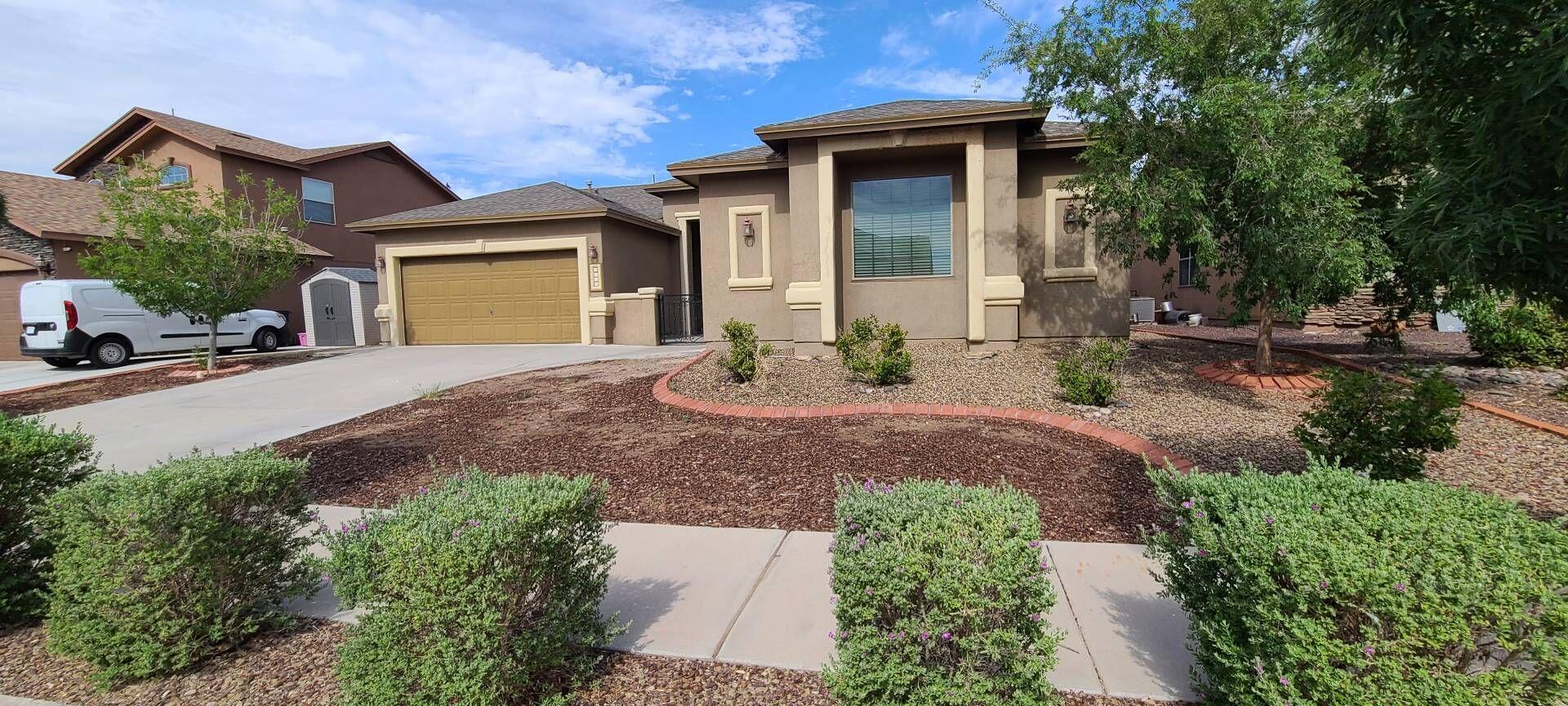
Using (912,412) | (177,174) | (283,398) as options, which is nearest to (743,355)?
(912,412)

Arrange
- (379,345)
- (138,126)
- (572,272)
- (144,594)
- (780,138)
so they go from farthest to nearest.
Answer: (138,126) → (379,345) → (572,272) → (780,138) → (144,594)

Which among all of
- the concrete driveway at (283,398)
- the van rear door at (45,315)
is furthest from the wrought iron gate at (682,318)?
the van rear door at (45,315)

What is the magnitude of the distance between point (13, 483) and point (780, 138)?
8347 mm

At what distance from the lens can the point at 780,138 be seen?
9547mm

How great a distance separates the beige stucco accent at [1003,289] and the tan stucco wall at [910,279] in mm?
466

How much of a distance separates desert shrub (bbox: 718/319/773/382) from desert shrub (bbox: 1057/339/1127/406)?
11.4 ft

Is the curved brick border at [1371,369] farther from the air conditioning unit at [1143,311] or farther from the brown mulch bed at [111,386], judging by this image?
the brown mulch bed at [111,386]

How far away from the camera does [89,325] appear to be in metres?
13.3

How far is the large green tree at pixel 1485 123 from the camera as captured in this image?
7.51 ft

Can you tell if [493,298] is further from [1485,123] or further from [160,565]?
[1485,123]

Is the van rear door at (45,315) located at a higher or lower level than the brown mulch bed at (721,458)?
higher

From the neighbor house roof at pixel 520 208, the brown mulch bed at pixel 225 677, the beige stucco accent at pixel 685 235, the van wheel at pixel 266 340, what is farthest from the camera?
the beige stucco accent at pixel 685 235

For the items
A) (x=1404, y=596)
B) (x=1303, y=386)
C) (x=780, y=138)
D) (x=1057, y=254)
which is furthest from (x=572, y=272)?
(x=1404, y=596)

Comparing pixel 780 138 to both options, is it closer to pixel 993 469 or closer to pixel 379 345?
pixel 993 469
